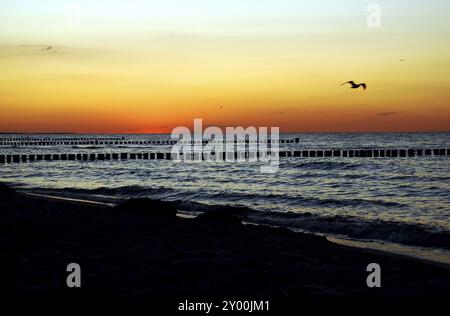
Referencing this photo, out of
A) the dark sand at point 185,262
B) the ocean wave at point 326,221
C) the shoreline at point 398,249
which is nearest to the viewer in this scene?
the dark sand at point 185,262

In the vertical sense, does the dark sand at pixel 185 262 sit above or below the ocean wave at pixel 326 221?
above

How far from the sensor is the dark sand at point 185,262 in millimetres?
7367

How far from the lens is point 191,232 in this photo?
11.7 m

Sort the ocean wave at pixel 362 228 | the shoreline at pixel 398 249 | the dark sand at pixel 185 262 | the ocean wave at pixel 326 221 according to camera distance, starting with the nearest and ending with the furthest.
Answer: the dark sand at pixel 185 262, the shoreline at pixel 398 249, the ocean wave at pixel 362 228, the ocean wave at pixel 326 221

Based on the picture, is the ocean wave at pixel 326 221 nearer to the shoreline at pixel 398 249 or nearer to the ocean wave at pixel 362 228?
the ocean wave at pixel 362 228

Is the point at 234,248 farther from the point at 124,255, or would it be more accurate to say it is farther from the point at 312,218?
the point at 312,218

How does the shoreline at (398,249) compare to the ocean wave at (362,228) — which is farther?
the ocean wave at (362,228)

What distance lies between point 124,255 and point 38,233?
263cm

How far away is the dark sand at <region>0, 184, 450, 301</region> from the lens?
24.2ft

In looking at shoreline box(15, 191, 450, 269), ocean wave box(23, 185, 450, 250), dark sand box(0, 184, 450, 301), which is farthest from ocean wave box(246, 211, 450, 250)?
dark sand box(0, 184, 450, 301)

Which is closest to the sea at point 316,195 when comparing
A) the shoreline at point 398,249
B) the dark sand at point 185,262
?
the shoreline at point 398,249

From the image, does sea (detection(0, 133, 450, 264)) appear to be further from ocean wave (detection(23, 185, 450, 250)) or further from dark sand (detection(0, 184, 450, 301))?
dark sand (detection(0, 184, 450, 301))

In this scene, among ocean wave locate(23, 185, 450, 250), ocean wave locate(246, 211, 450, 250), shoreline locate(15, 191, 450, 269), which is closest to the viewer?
shoreline locate(15, 191, 450, 269)

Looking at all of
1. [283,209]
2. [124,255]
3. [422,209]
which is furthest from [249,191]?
[124,255]
